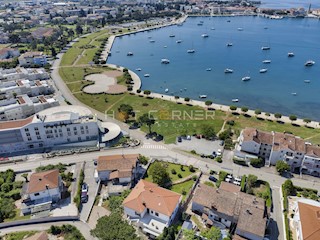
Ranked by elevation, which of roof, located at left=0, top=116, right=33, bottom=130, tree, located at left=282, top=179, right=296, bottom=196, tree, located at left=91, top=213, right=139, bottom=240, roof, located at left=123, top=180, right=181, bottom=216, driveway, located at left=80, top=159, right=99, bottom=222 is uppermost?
roof, located at left=0, top=116, right=33, bottom=130

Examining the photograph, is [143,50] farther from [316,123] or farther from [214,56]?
[316,123]

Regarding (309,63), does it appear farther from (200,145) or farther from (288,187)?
(288,187)

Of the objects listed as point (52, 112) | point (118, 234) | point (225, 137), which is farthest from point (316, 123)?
point (52, 112)

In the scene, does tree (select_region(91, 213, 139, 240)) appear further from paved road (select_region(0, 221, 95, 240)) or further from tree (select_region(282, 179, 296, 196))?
tree (select_region(282, 179, 296, 196))

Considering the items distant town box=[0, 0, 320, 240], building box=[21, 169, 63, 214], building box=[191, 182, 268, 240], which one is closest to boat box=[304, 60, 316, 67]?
distant town box=[0, 0, 320, 240]

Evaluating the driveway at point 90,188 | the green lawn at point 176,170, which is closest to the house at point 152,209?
the driveway at point 90,188

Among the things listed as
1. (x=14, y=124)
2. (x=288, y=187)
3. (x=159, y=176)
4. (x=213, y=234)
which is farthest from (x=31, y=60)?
(x=288, y=187)
